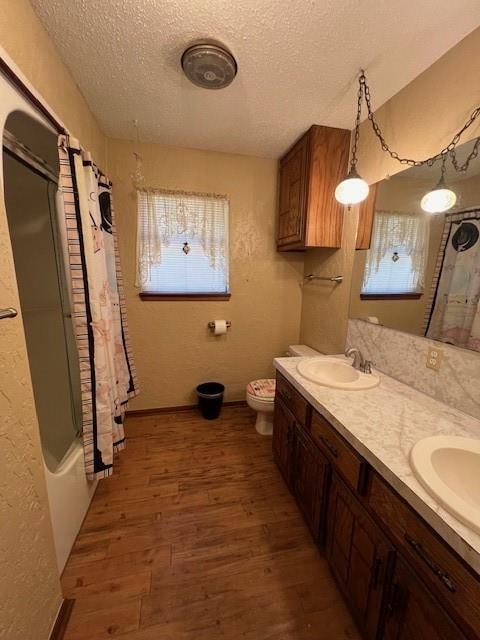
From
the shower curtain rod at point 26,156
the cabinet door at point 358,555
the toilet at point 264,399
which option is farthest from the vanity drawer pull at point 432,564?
the shower curtain rod at point 26,156

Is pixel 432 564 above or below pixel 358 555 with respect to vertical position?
above

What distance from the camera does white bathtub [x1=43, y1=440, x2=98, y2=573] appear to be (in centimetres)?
111

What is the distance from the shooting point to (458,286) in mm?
1142

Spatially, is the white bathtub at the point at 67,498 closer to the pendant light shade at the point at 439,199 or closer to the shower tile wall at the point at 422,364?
the shower tile wall at the point at 422,364

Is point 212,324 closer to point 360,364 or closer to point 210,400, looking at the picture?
point 210,400

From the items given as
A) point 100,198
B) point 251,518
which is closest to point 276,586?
point 251,518

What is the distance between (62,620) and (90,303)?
4.28ft

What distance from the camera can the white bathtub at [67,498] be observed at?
111 centimetres

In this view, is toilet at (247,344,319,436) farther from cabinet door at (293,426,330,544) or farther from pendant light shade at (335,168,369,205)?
pendant light shade at (335,168,369,205)

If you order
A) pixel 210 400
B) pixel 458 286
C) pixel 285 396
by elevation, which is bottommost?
pixel 210 400

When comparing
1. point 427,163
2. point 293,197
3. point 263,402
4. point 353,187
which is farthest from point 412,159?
point 263,402

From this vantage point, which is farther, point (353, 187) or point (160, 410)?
point (160, 410)

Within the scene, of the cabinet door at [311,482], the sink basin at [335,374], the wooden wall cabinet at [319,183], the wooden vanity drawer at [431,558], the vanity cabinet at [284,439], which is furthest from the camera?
the wooden wall cabinet at [319,183]

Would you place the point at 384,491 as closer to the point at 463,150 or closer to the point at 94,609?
the point at 94,609
